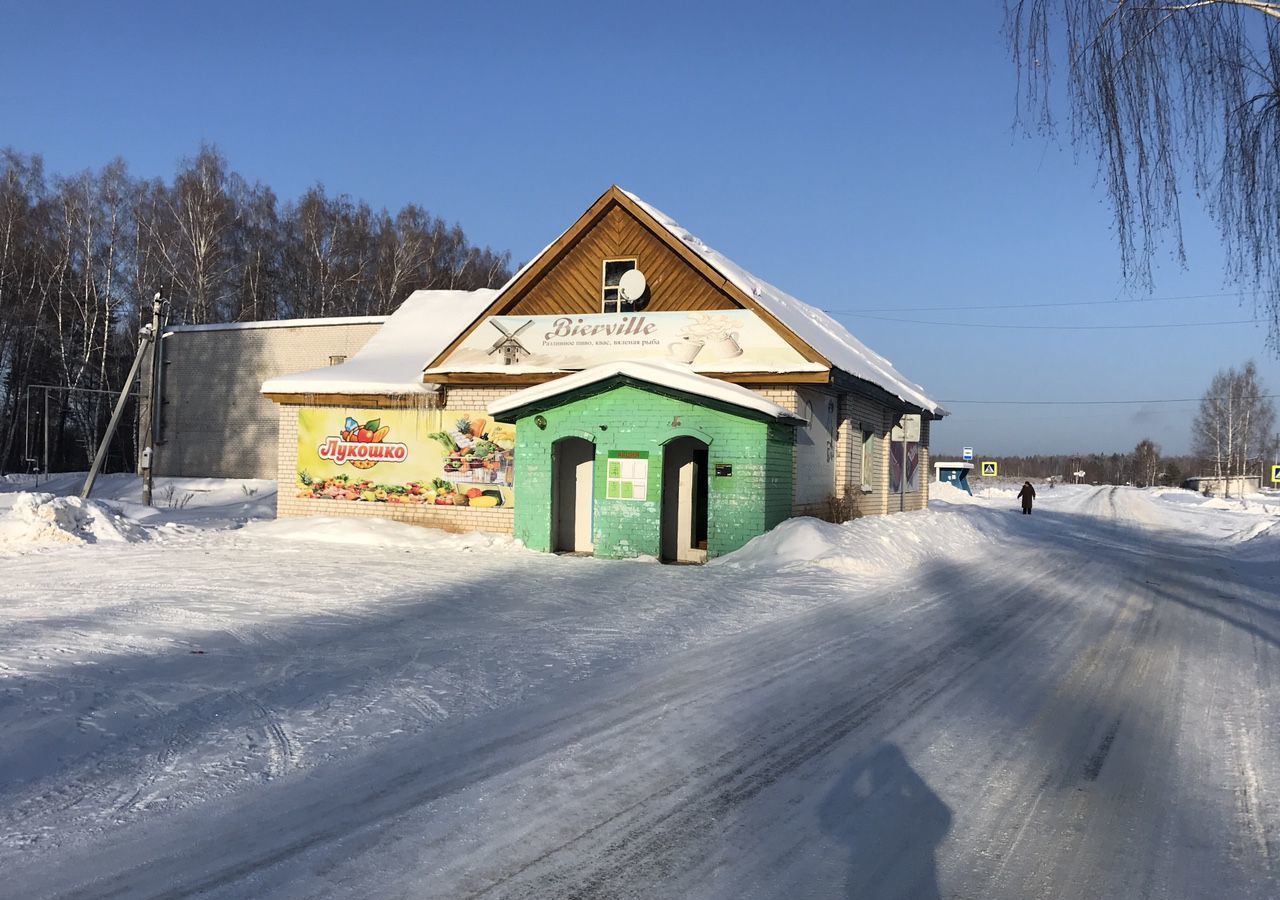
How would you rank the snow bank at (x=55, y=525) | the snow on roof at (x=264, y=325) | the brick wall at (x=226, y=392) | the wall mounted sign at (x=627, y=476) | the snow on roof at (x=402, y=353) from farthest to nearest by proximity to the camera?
the brick wall at (x=226, y=392)
the snow on roof at (x=264, y=325)
the snow on roof at (x=402, y=353)
the wall mounted sign at (x=627, y=476)
the snow bank at (x=55, y=525)

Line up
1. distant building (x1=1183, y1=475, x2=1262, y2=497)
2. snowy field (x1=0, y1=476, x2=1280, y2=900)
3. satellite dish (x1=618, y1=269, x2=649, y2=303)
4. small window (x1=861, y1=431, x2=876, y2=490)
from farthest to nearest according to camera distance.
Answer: distant building (x1=1183, y1=475, x2=1262, y2=497) → small window (x1=861, y1=431, x2=876, y2=490) → satellite dish (x1=618, y1=269, x2=649, y2=303) → snowy field (x1=0, y1=476, x2=1280, y2=900)

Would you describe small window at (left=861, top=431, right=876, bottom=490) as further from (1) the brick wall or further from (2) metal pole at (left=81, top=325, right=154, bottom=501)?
(1) the brick wall

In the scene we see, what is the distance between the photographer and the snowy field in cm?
393

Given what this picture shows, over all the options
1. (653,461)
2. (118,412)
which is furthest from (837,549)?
(118,412)

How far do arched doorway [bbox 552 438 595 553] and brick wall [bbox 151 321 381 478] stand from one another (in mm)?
20901

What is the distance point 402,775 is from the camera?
4.97 m

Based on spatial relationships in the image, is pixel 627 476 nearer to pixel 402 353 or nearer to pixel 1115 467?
pixel 402 353

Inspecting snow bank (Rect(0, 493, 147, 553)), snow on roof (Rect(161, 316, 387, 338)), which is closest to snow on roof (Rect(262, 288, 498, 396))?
snow bank (Rect(0, 493, 147, 553))

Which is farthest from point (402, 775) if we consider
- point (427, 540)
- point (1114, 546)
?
point (1114, 546)

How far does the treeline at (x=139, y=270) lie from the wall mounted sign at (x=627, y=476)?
2967cm

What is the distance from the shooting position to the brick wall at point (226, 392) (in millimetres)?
36281

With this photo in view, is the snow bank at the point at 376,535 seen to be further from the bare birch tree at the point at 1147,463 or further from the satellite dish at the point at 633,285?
the bare birch tree at the point at 1147,463

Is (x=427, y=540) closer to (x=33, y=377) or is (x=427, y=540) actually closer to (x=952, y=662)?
(x=952, y=662)

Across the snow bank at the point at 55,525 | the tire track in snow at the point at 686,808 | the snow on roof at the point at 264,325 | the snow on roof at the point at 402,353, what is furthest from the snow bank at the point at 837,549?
the snow on roof at the point at 264,325
